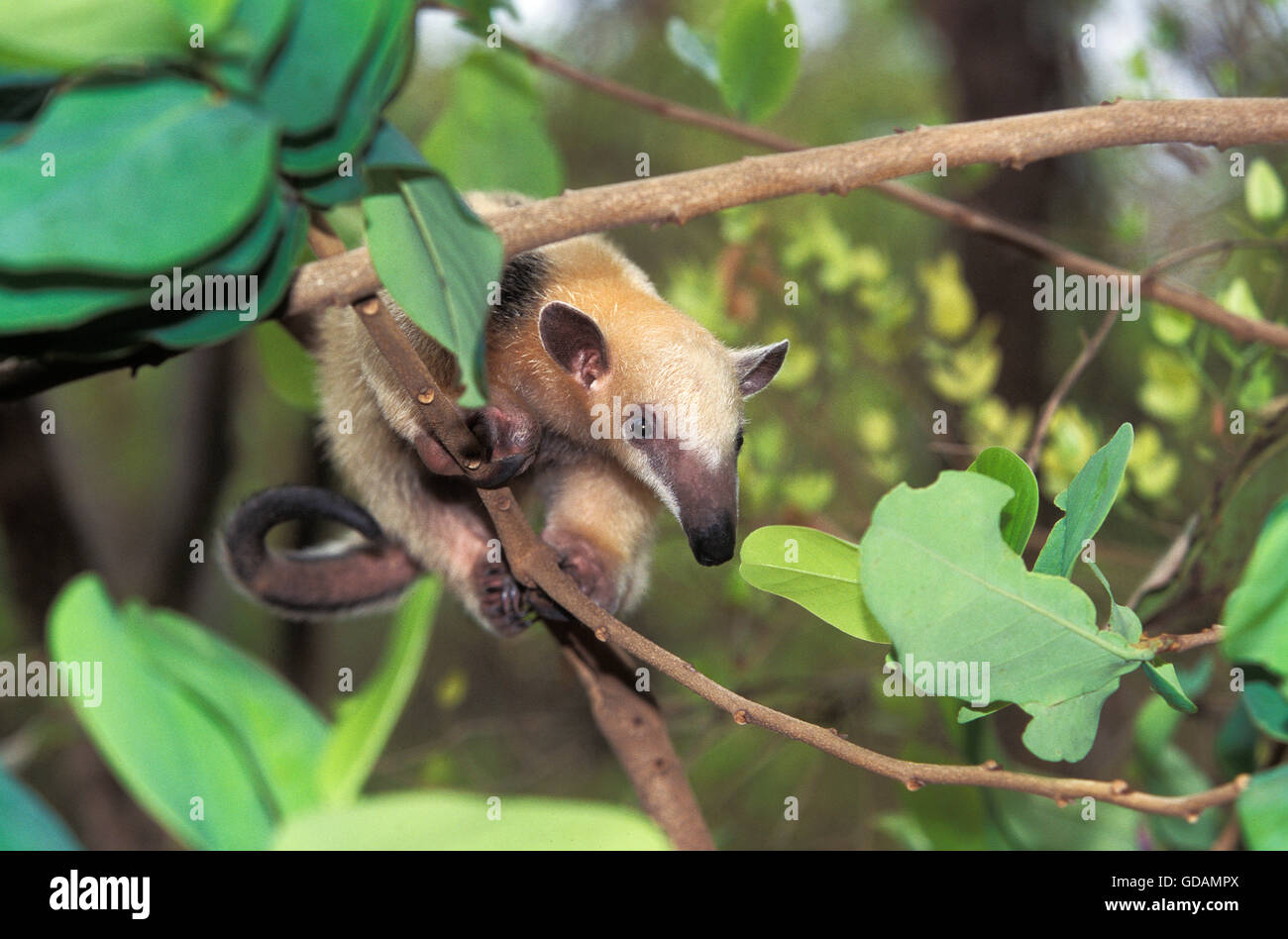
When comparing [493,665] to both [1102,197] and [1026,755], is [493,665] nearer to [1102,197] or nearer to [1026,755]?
[1026,755]

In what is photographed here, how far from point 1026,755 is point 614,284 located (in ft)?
7.07

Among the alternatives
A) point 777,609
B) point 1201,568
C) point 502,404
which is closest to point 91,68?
point 502,404

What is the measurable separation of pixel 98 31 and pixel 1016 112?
130 inches

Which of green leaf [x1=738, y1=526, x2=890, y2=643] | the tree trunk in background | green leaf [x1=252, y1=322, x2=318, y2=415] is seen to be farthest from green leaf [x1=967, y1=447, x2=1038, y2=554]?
the tree trunk in background

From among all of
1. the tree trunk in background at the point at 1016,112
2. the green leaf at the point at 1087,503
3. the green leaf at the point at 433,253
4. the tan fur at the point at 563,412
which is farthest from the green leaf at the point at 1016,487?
the tree trunk in background at the point at 1016,112

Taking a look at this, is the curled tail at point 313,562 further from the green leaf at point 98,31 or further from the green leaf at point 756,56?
the green leaf at point 98,31

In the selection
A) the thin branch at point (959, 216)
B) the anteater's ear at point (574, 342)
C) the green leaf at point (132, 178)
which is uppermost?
the thin branch at point (959, 216)

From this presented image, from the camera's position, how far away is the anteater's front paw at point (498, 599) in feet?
5.54

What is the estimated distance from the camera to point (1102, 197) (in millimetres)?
3322

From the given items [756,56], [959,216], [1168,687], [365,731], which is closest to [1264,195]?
[959,216]

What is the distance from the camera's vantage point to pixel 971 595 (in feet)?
2.60

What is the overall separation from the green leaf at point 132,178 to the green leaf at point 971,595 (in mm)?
496

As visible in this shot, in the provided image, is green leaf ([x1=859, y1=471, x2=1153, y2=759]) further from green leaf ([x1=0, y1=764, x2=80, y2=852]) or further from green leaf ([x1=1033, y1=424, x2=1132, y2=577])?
green leaf ([x1=0, y1=764, x2=80, y2=852])

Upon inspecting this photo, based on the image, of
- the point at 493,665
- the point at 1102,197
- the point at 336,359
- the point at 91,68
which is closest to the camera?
the point at 91,68
